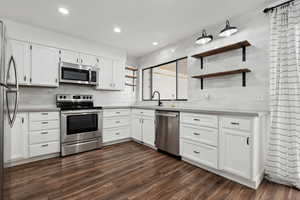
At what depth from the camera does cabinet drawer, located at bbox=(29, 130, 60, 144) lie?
8.15 ft

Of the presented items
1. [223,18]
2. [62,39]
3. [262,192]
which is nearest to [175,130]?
[262,192]

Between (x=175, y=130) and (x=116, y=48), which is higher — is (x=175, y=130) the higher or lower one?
the lower one

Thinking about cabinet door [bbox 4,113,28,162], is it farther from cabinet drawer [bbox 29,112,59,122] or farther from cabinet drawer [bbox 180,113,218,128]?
cabinet drawer [bbox 180,113,218,128]

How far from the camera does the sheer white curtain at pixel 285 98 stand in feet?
5.82

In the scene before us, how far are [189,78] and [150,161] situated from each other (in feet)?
6.24

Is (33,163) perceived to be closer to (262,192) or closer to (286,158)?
(262,192)

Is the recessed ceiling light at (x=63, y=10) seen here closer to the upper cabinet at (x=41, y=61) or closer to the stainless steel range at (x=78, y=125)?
the upper cabinet at (x=41, y=61)

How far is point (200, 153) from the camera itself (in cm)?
227

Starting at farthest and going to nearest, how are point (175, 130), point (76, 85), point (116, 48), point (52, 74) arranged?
point (116, 48), point (76, 85), point (52, 74), point (175, 130)

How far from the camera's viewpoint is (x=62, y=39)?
309cm

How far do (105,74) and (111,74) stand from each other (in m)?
0.17

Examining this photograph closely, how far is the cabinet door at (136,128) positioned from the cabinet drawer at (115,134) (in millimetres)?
152

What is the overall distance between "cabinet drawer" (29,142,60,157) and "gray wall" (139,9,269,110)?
2.80m

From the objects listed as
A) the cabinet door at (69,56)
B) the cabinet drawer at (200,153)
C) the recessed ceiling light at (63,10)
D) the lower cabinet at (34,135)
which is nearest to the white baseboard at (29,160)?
the lower cabinet at (34,135)
